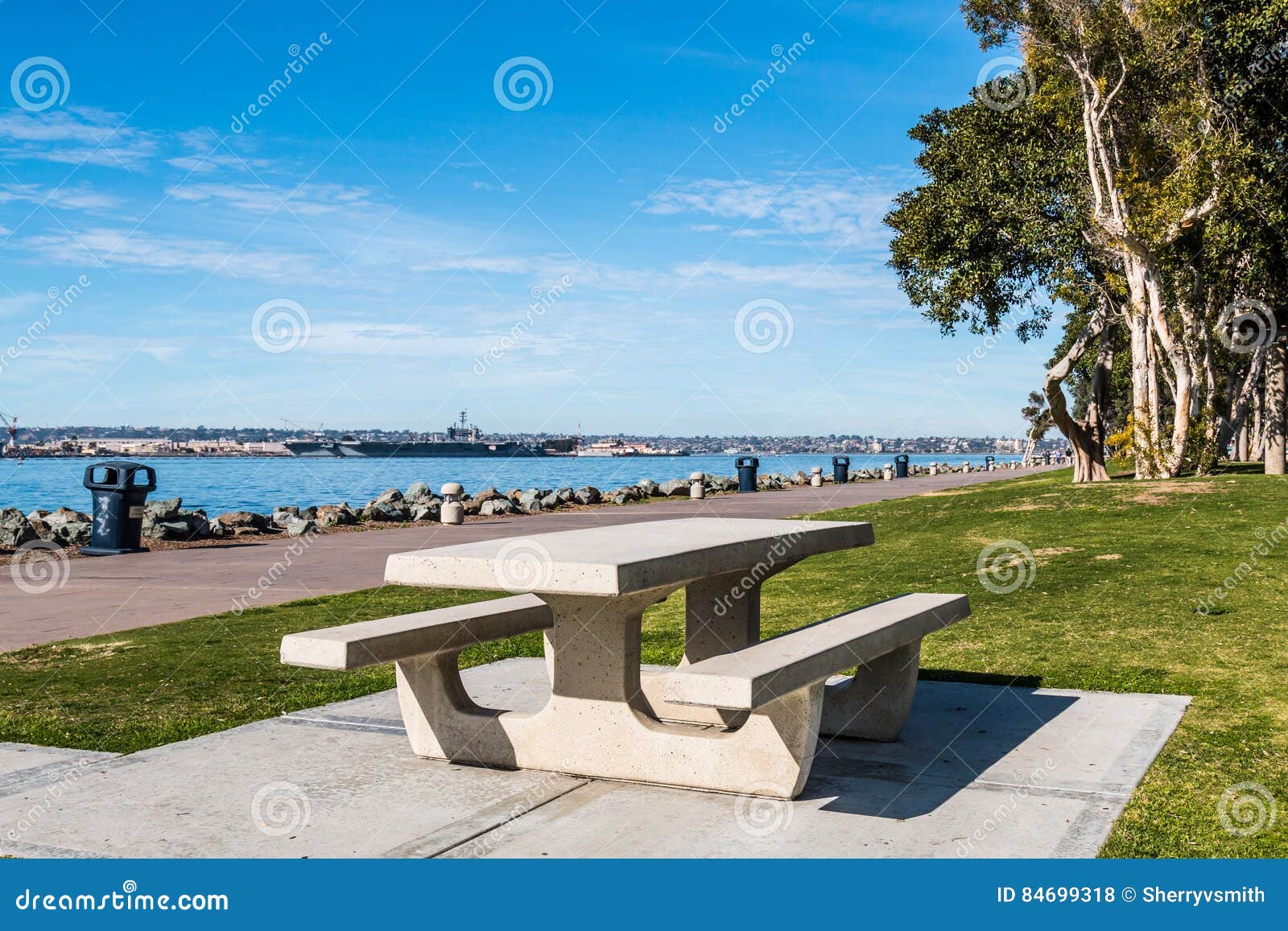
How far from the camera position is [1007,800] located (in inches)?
182

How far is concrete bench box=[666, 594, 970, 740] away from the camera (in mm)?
4000

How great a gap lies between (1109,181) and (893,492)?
474 inches

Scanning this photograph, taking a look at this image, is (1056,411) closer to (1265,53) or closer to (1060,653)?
(1265,53)

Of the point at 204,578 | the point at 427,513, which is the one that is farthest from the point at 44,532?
the point at 427,513

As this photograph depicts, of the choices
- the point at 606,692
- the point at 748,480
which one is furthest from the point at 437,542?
the point at 748,480

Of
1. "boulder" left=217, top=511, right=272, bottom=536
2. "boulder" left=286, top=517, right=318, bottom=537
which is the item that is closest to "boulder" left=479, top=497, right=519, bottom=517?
"boulder" left=286, top=517, right=318, bottom=537

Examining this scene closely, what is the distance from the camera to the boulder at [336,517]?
865 inches
